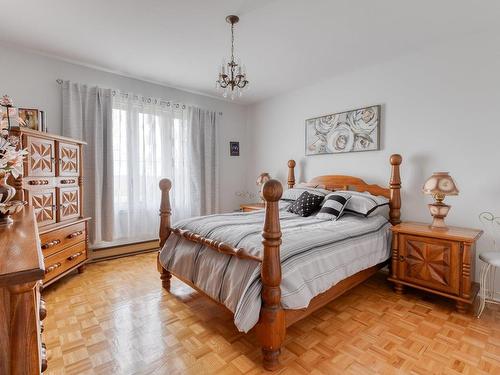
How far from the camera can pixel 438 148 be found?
8.77ft

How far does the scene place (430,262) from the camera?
2316mm

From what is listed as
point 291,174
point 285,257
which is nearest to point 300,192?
point 291,174

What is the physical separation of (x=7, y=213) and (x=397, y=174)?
10.5 ft

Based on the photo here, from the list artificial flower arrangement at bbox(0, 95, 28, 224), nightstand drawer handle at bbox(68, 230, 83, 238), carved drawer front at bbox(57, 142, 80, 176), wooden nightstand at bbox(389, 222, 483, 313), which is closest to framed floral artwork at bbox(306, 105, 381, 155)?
wooden nightstand at bbox(389, 222, 483, 313)

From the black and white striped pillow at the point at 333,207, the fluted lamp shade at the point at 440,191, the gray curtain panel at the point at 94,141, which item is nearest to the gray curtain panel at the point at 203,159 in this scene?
the gray curtain panel at the point at 94,141

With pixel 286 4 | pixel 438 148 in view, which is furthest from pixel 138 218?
pixel 438 148

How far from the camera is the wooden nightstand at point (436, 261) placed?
84.6 inches

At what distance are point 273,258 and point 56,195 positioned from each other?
2.32 meters

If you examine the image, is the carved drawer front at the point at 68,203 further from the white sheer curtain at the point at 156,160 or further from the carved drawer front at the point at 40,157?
the white sheer curtain at the point at 156,160

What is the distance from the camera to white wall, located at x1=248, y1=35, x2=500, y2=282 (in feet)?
7.88

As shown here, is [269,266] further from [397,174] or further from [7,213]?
[397,174]

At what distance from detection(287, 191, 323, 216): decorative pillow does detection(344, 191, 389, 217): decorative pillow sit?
0.33 meters

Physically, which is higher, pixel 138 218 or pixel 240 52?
pixel 240 52

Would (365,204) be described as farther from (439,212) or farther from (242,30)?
(242,30)
